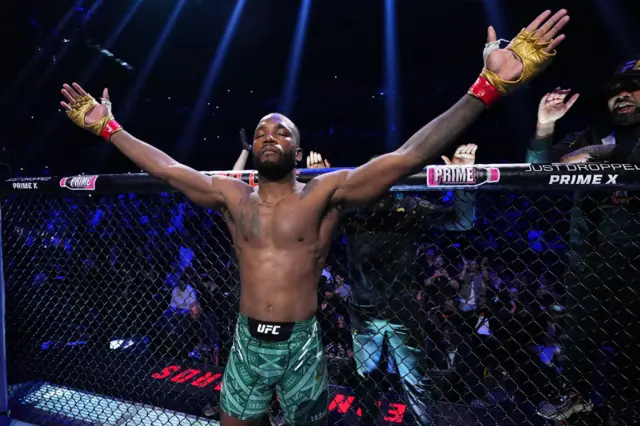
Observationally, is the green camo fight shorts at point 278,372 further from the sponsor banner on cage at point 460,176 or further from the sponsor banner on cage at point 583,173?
the sponsor banner on cage at point 583,173

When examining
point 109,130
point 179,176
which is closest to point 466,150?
point 179,176

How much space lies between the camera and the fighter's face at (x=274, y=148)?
4.92ft

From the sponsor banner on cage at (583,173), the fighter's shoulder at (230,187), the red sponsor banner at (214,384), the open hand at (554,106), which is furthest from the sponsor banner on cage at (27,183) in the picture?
the open hand at (554,106)

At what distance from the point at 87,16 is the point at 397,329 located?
7.87 m

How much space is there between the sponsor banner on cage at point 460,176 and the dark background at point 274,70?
656cm

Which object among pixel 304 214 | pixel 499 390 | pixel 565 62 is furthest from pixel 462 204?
pixel 565 62

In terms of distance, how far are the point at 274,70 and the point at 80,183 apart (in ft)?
28.0

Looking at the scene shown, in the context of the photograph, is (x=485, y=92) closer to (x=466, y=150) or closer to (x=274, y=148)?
(x=466, y=150)

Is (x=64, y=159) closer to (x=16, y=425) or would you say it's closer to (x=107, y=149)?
(x=107, y=149)

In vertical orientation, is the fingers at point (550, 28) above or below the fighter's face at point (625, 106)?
above

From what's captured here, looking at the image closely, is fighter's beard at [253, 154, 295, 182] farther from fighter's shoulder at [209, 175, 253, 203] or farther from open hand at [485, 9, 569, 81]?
open hand at [485, 9, 569, 81]

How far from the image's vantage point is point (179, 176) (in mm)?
1657

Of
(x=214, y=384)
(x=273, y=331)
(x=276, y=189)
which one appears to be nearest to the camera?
(x=273, y=331)

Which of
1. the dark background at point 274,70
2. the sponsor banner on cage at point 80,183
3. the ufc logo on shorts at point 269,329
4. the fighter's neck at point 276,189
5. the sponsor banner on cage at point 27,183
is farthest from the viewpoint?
the dark background at point 274,70
